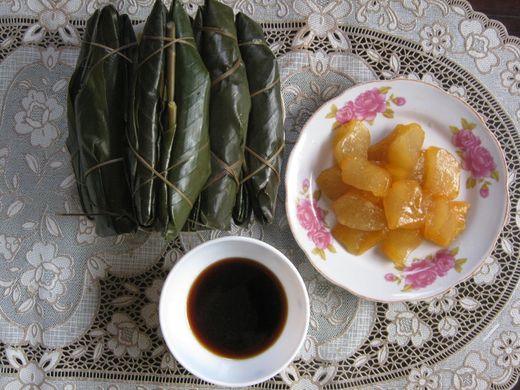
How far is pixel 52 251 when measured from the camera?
1.46 metres

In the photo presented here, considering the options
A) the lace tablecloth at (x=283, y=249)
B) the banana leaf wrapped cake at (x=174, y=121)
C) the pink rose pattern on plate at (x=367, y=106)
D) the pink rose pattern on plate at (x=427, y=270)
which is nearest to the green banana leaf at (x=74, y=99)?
the banana leaf wrapped cake at (x=174, y=121)

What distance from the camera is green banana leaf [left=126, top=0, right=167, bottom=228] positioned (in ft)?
4.06

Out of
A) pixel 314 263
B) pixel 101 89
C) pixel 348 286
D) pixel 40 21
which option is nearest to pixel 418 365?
pixel 348 286

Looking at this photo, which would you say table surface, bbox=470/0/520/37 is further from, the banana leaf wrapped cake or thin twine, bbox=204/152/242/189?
thin twine, bbox=204/152/242/189

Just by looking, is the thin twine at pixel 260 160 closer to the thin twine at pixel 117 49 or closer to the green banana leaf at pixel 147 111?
the green banana leaf at pixel 147 111

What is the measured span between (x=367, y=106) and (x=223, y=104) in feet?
1.44

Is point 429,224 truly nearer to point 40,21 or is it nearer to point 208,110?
point 208,110

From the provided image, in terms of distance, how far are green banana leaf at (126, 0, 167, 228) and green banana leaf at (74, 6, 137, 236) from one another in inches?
2.2

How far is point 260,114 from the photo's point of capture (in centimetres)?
135

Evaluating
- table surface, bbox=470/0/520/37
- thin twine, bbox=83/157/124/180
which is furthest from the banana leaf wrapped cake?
table surface, bbox=470/0/520/37

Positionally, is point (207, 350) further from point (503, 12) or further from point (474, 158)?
point (503, 12)

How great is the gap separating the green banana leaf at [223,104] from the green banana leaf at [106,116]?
209 mm

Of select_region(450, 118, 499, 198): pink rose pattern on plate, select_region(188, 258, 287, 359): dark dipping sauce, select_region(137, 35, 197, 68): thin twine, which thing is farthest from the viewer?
select_region(450, 118, 499, 198): pink rose pattern on plate

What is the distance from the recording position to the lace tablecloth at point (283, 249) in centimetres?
144
